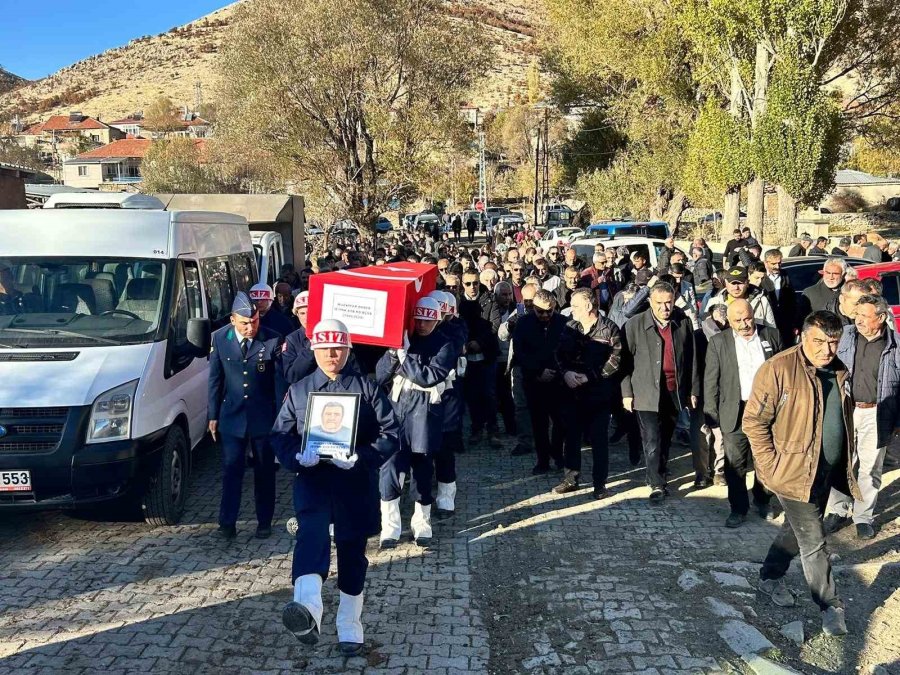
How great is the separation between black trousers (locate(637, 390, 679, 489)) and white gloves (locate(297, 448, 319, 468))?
3862mm

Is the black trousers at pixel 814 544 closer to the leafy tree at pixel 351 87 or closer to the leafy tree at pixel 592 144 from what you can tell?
the leafy tree at pixel 351 87

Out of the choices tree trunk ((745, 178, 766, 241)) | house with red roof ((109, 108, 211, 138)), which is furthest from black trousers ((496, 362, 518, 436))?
house with red roof ((109, 108, 211, 138))

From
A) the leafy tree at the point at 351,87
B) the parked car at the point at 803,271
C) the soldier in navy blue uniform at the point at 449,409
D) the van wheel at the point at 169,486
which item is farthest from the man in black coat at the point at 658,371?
the leafy tree at the point at 351,87

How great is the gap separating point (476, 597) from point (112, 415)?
3.03m

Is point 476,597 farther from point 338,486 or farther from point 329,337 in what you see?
point 329,337

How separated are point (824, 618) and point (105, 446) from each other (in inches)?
199

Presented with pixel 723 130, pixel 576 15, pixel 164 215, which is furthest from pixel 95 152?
pixel 164 215

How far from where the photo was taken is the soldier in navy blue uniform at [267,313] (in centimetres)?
707

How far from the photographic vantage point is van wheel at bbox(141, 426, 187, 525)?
21.4ft

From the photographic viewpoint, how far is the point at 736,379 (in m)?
6.63

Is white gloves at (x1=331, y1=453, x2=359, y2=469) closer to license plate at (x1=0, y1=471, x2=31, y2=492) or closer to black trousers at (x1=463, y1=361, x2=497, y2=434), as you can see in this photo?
license plate at (x1=0, y1=471, x2=31, y2=492)

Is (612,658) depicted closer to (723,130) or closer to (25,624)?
(25,624)

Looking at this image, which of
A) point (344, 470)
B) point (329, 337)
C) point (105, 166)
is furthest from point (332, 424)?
point (105, 166)

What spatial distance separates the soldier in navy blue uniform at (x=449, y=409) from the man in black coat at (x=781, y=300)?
4525mm
